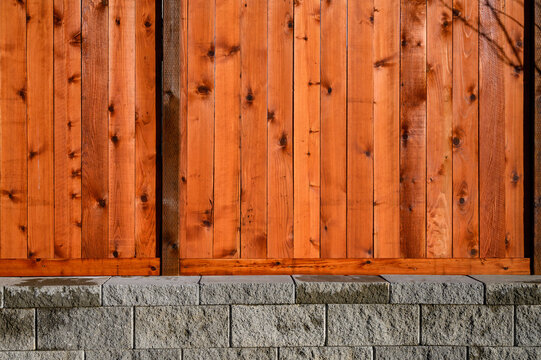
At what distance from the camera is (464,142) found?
346 cm

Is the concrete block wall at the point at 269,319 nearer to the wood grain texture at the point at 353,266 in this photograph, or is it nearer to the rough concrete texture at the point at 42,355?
the rough concrete texture at the point at 42,355

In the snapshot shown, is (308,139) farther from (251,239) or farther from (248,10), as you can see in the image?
(248,10)

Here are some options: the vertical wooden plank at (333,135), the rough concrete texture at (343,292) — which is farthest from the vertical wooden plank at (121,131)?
the vertical wooden plank at (333,135)

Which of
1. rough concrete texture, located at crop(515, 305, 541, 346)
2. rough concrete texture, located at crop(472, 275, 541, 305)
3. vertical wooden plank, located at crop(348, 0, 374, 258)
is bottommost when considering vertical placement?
rough concrete texture, located at crop(515, 305, 541, 346)

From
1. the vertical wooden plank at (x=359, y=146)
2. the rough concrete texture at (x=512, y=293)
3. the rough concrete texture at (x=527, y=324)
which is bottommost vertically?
the rough concrete texture at (x=527, y=324)

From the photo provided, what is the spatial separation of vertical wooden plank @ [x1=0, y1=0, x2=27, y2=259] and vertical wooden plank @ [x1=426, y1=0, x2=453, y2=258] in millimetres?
3056

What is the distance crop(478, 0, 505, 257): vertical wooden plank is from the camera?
3461 millimetres

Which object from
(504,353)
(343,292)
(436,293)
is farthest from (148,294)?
(504,353)

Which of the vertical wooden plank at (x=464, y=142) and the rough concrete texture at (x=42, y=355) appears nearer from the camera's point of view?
the rough concrete texture at (x=42, y=355)

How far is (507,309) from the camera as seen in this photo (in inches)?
127

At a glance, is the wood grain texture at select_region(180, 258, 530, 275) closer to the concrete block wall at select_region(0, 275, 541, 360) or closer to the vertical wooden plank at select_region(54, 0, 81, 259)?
the concrete block wall at select_region(0, 275, 541, 360)

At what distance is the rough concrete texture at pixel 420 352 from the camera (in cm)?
322

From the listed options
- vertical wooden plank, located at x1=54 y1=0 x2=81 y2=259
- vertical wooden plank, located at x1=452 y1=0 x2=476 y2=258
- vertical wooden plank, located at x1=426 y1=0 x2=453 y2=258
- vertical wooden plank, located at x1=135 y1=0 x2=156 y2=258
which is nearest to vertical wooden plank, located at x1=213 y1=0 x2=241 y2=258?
vertical wooden plank, located at x1=135 y1=0 x2=156 y2=258

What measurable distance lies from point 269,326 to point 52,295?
1.53 metres
